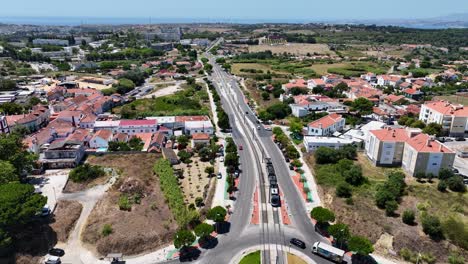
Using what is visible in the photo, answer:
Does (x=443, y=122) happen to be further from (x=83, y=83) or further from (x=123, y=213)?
(x=83, y=83)

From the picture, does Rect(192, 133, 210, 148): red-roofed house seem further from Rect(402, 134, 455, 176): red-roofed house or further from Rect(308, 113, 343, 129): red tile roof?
Rect(402, 134, 455, 176): red-roofed house

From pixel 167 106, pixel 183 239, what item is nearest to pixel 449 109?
pixel 183 239

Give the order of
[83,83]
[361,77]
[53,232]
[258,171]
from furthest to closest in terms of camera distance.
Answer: [361,77] → [83,83] → [258,171] → [53,232]

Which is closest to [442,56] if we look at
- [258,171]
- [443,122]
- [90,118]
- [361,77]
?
[361,77]

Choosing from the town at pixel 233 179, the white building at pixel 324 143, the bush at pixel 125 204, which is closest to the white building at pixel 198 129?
the town at pixel 233 179

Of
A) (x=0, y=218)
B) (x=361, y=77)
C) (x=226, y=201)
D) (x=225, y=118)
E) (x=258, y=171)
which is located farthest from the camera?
(x=361, y=77)

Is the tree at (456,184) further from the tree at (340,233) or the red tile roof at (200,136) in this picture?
the red tile roof at (200,136)

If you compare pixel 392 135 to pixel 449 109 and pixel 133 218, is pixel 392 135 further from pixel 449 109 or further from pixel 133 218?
Answer: pixel 133 218
